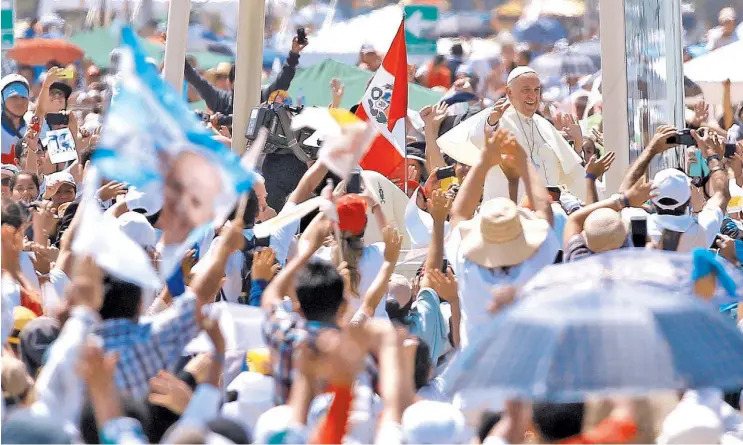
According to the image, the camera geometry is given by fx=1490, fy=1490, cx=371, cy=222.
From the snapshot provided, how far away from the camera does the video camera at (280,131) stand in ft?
28.7

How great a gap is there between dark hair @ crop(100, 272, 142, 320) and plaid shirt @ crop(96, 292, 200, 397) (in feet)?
0.11

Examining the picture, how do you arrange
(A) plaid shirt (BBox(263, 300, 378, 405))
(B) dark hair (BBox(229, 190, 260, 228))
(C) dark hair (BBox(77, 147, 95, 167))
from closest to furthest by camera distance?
(A) plaid shirt (BBox(263, 300, 378, 405)) → (B) dark hair (BBox(229, 190, 260, 228)) → (C) dark hair (BBox(77, 147, 95, 167))

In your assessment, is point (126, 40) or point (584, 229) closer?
point (126, 40)

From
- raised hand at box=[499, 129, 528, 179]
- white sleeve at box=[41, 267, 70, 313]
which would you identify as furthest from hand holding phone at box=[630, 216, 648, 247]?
white sleeve at box=[41, 267, 70, 313]

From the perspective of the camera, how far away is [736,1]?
3747cm

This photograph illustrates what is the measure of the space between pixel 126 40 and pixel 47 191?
4.23 metres

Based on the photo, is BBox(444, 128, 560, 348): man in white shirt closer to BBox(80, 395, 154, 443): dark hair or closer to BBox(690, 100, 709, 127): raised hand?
BBox(80, 395, 154, 443): dark hair

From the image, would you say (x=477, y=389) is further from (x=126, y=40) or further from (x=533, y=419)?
(x=126, y=40)

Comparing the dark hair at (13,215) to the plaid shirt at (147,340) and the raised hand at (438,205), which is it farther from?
the raised hand at (438,205)

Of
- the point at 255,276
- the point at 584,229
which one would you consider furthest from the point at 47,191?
the point at 584,229

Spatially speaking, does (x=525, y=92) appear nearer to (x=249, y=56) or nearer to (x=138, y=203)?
(x=249, y=56)

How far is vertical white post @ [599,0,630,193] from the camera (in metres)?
8.09

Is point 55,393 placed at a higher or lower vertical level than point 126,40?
lower

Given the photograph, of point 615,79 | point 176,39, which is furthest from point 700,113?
point 176,39
